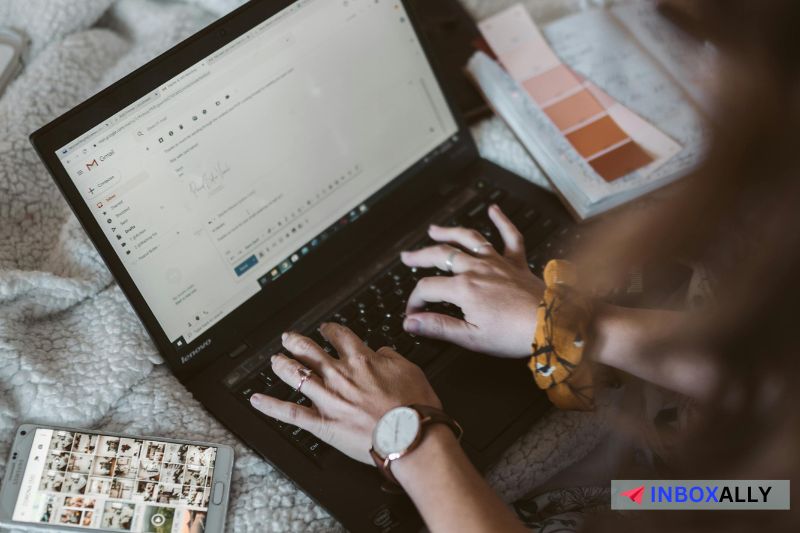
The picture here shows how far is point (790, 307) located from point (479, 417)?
33 cm

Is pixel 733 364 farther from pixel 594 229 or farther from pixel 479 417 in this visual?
pixel 594 229

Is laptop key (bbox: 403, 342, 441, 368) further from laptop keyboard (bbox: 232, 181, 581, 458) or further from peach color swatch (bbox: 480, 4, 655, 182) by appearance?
peach color swatch (bbox: 480, 4, 655, 182)

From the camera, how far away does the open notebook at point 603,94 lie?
2.93 ft

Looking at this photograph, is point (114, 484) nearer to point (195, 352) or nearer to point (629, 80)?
point (195, 352)

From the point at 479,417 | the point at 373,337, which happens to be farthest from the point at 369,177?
the point at 479,417

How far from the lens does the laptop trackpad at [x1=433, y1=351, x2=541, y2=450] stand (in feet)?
2.35

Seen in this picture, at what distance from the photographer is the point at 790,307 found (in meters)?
0.46

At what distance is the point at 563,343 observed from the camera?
27.6 inches

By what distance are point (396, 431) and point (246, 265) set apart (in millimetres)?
237

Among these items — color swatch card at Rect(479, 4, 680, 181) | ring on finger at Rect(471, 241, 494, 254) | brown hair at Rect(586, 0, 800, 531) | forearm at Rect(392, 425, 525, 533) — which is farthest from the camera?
color swatch card at Rect(479, 4, 680, 181)

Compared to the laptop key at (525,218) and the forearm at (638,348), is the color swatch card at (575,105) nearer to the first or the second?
the laptop key at (525,218)

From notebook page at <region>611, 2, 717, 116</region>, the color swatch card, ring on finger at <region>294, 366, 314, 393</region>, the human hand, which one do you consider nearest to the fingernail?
the human hand

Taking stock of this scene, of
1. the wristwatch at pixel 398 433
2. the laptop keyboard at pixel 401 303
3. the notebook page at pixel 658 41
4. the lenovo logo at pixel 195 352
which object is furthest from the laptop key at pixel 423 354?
the notebook page at pixel 658 41

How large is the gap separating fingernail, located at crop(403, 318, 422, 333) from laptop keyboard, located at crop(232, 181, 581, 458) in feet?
0.04
